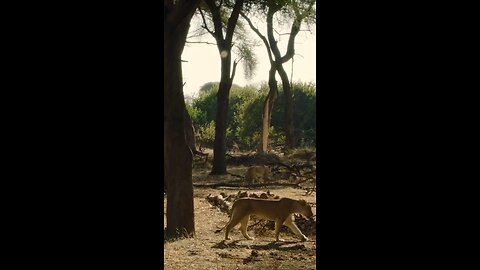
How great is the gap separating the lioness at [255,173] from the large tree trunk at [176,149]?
240 inches

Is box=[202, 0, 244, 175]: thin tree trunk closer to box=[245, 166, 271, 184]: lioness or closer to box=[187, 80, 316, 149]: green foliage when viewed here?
box=[245, 166, 271, 184]: lioness

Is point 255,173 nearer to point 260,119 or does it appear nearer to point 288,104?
point 288,104

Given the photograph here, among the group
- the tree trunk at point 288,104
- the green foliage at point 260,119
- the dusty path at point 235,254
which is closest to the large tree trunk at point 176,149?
the dusty path at point 235,254

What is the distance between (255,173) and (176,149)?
253 inches

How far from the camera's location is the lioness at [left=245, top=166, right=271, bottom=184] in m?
12.4

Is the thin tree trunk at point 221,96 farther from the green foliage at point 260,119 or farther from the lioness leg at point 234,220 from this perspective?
the green foliage at point 260,119

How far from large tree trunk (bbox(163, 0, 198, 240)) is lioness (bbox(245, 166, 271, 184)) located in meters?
6.09

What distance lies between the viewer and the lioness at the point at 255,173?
12.4 m

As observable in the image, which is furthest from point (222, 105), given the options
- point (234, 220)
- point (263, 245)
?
point (263, 245)
